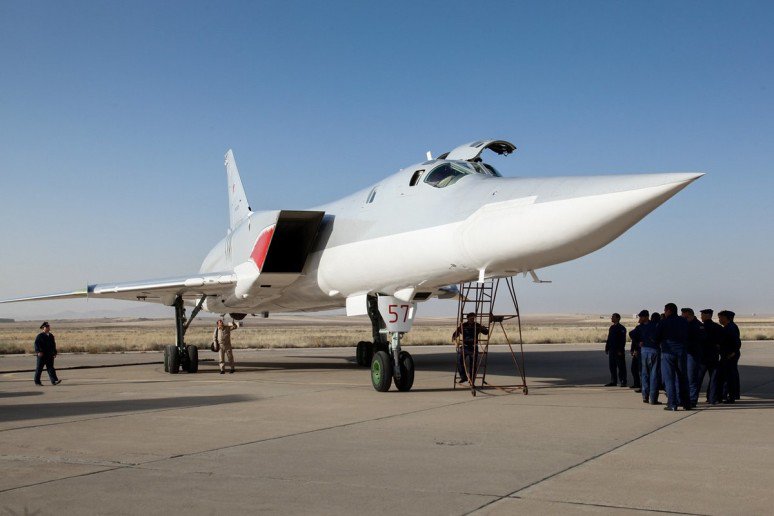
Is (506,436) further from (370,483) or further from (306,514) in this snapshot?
(306,514)

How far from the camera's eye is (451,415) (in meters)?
8.59

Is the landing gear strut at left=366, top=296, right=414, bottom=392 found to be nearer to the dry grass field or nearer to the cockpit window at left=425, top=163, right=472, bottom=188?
the cockpit window at left=425, top=163, right=472, bottom=188

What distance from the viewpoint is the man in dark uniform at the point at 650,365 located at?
994 cm

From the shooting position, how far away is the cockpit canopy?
1042 centimetres

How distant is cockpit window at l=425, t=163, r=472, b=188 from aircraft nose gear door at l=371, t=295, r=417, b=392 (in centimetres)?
199

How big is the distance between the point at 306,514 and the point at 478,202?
584cm

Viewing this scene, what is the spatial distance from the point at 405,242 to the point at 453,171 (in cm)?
123

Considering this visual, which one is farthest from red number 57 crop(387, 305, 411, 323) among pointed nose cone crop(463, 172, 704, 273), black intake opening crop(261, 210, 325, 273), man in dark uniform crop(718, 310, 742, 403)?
man in dark uniform crop(718, 310, 742, 403)

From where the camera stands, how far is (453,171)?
10531 millimetres

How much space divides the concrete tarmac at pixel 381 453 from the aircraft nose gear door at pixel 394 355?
25cm

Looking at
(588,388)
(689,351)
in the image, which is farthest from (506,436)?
(588,388)

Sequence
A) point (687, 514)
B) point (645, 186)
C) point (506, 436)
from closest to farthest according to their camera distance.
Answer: point (687, 514) < point (506, 436) < point (645, 186)

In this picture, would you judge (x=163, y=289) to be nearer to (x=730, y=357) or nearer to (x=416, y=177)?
(x=416, y=177)

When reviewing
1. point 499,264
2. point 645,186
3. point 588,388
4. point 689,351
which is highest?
point 645,186
